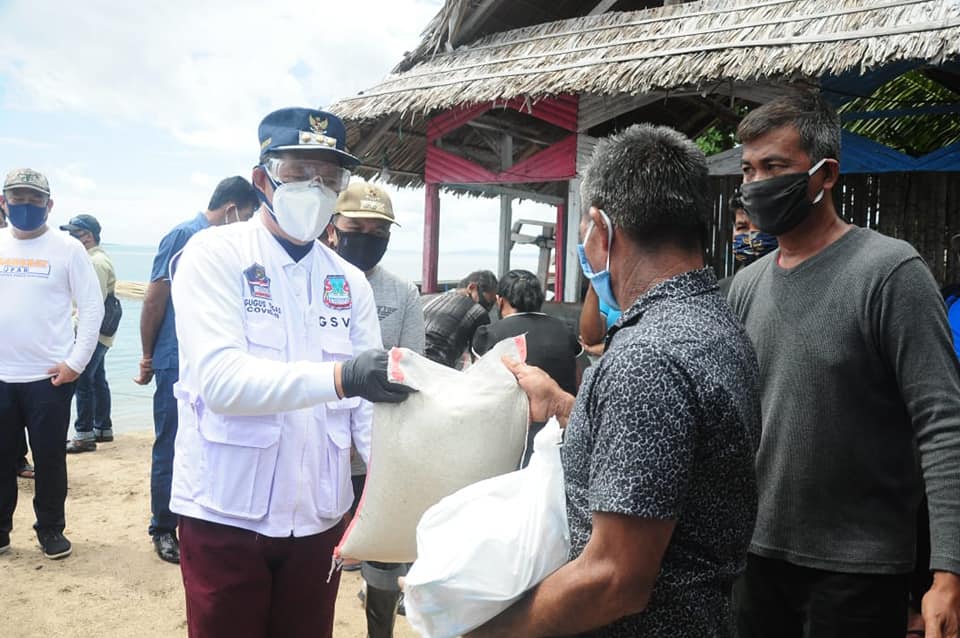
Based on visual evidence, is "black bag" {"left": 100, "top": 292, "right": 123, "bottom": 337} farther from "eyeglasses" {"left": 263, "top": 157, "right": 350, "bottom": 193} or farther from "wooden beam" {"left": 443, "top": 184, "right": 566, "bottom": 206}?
"eyeglasses" {"left": 263, "top": 157, "right": 350, "bottom": 193}

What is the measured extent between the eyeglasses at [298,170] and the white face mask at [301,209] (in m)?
0.03

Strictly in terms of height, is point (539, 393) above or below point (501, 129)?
below

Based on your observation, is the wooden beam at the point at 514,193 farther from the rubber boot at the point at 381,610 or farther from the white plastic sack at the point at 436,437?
the white plastic sack at the point at 436,437

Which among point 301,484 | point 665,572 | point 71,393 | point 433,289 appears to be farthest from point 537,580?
point 433,289

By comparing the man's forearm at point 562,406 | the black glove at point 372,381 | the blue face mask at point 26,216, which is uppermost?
the blue face mask at point 26,216

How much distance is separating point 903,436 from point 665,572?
38.4 inches

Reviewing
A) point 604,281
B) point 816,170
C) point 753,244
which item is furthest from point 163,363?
point 816,170

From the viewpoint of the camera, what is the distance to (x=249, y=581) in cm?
187

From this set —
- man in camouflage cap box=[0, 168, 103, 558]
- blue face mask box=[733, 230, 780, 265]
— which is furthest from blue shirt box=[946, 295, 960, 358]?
man in camouflage cap box=[0, 168, 103, 558]

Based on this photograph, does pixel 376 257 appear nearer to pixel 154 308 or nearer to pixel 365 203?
pixel 365 203

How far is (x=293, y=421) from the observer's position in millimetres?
1909

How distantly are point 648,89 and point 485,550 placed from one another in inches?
187

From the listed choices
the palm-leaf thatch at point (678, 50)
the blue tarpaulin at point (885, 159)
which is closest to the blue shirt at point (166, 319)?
the palm-leaf thatch at point (678, 50)

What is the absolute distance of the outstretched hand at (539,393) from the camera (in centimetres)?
165
